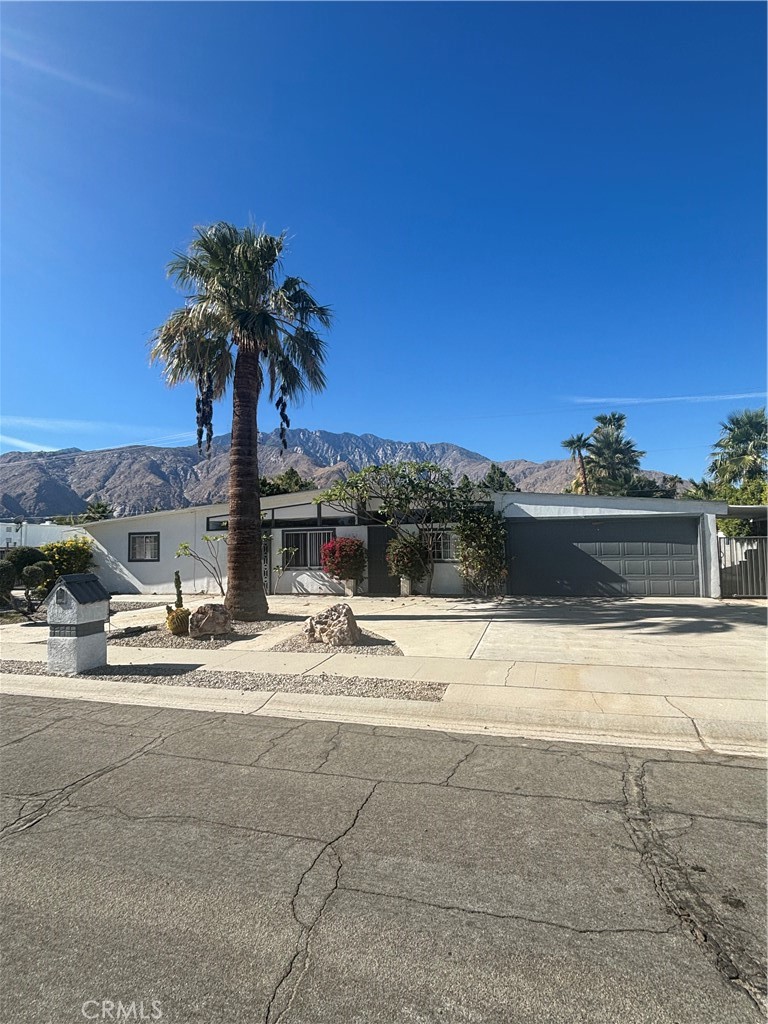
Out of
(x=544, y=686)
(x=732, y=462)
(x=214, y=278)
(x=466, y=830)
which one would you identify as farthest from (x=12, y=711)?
(x=732, y=462)

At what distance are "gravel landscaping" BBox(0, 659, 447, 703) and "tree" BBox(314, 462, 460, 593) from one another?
9.66 meters

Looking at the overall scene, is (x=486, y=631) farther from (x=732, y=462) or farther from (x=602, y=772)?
(x=732, y=462)

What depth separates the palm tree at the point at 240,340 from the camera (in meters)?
13.2

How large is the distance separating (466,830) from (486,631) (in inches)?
322

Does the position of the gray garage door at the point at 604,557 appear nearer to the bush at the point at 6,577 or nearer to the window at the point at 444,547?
the window at the point at 444,547

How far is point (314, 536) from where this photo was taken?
69.2ft

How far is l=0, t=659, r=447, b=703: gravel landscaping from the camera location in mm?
7250

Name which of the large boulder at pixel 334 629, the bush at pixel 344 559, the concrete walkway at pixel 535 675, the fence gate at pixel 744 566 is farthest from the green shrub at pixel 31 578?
the fence gate at pixel 744 566

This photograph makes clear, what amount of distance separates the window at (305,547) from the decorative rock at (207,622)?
956 cm

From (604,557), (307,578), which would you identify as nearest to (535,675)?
(604,557)

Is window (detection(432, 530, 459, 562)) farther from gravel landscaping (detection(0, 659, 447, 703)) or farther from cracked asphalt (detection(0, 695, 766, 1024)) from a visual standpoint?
cracked asphalt (detection(0, 695, 766, 1024))

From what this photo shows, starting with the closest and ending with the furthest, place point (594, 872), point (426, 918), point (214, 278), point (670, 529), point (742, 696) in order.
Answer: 1. point (426, 918)
2. point (594, 872)
3. point (742, 696)
4. point (214, 278)
5. point (670, 529)

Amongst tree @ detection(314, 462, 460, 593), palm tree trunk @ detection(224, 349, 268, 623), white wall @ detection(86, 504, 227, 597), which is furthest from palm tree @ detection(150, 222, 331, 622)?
white wall @ detection(86, 504, 227, 597)

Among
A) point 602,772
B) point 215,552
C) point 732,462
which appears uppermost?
point 732,462
